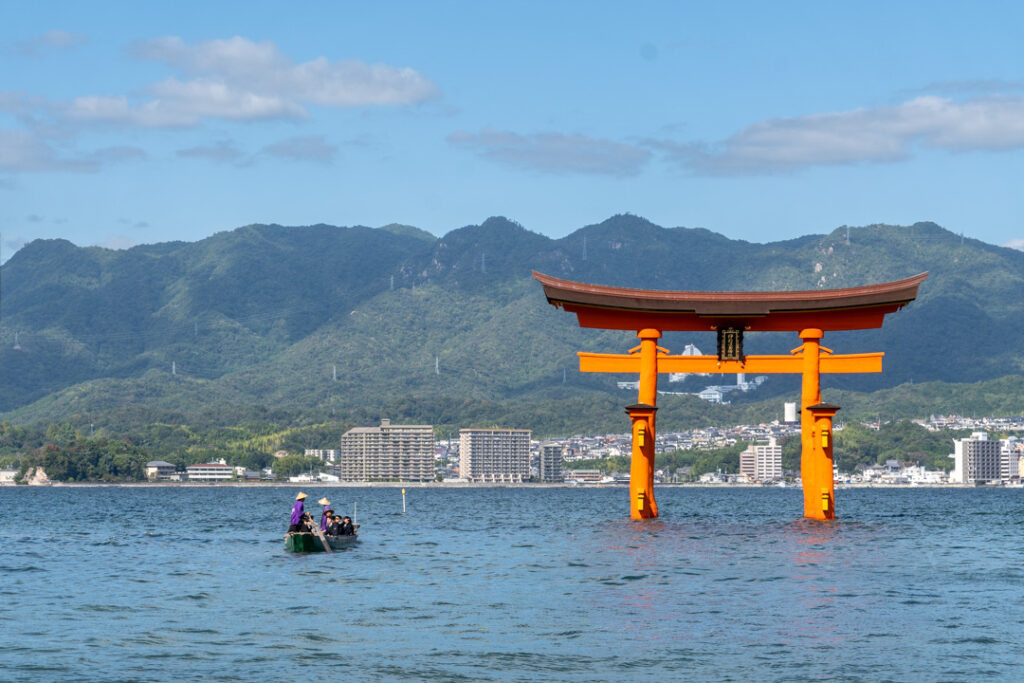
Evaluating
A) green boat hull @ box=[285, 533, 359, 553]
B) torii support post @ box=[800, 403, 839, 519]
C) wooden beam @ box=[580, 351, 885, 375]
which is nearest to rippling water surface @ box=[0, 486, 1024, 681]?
green boat hull @ box=[285, 533, 359, 553]

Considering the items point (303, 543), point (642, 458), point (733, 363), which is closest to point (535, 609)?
point (303, 543)

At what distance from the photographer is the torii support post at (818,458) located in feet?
166

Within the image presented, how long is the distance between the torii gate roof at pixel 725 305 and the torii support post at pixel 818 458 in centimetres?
355

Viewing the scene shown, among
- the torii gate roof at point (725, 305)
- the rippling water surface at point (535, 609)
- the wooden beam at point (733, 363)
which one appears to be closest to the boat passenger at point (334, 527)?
the rippling water surface at point (535, 609)

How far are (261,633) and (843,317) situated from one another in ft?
106

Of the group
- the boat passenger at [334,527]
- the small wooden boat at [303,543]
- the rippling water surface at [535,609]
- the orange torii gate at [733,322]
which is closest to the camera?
the rippling water surface at [535,609]

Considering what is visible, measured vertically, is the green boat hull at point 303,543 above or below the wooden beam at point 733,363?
below

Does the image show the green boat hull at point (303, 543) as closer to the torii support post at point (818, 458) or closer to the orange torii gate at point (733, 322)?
the orange torii gate at point (733, 322)

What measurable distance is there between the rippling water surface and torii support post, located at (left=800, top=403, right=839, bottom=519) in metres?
3.25

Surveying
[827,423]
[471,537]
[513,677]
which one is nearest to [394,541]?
[471,537]

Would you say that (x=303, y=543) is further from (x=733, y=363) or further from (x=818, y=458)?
(x=818, y=458)

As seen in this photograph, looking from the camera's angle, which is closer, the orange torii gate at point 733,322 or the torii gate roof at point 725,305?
the orange torii gate at point 733,322

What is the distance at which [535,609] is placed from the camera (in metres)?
29.1

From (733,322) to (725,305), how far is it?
1427mm
